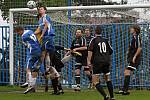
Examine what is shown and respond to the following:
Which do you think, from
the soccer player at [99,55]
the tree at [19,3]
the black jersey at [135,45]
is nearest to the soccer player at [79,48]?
the black jersey at [135,45]

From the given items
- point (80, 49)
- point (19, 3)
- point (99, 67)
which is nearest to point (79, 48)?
point (80, 49)

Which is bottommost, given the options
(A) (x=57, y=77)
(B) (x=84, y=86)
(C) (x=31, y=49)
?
(B) (x=84, y=86)

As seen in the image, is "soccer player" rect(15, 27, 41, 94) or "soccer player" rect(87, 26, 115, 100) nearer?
"soccer player" rect(87, 26, 115, 100)

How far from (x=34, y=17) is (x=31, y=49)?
605 centimetres

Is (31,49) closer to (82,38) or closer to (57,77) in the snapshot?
(57,77)

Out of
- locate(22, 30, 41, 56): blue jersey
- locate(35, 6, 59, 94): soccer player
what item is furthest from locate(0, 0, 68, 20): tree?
locate(22, 30, 41, 56): blue jersey

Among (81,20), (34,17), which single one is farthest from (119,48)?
(34,17)

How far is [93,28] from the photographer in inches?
739

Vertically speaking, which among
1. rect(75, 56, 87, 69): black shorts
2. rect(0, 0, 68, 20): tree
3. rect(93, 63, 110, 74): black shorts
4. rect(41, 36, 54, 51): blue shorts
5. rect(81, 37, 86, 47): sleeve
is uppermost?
rect(0, 0, 68, 20): tree

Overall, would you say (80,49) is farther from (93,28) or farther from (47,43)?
(93,28)

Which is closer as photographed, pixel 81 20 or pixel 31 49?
pixel 31 49

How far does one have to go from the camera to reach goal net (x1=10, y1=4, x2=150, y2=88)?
18203mm

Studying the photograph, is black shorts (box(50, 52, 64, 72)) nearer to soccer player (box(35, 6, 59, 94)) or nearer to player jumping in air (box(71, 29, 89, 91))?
soccer player (box(35, 6, 59, 94))

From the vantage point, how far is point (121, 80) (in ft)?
60.4
